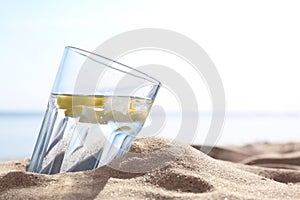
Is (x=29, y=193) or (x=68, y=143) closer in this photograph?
(x=29, y=193)

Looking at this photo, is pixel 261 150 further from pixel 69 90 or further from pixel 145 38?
pixel 69 90

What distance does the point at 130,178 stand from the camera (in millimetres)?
1731

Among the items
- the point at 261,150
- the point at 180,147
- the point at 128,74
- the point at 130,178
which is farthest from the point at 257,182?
the point at 261,150

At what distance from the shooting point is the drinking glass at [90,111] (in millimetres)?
1717

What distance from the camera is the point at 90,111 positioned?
5.64 ft

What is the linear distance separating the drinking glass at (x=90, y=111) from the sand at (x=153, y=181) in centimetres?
10

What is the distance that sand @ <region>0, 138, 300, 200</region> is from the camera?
1.56m

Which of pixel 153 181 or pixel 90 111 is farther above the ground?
pixel 90 111

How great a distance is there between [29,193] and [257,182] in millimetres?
880

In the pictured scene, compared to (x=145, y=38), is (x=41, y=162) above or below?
below

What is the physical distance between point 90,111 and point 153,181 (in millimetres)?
349

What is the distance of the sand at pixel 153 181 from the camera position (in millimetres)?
1562

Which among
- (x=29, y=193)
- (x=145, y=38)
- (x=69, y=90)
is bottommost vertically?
(x=29, y=193)

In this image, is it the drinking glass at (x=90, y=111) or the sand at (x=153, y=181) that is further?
the drinking glass at (x=90, y=111)
